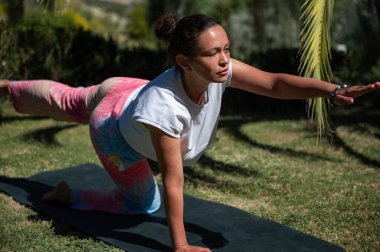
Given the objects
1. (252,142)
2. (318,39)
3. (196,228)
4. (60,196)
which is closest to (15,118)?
(252,142)

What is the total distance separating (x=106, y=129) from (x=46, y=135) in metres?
3.03

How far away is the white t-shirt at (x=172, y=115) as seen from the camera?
9.84 ft

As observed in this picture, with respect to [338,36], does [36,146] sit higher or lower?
lower

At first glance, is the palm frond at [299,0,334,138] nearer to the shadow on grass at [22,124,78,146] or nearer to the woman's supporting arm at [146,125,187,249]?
the woman's supporting arm at [146,125,187,249]

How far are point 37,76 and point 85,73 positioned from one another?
27.5 inches

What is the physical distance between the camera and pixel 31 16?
343 inches

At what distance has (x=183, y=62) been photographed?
9.88ft

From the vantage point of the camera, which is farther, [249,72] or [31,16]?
[31,16]

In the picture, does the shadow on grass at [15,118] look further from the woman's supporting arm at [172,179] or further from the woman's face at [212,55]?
the woman's face at [212,55]

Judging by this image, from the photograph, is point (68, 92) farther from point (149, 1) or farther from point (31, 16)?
point (149, 1)

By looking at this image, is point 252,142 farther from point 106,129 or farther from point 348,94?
point 348,94

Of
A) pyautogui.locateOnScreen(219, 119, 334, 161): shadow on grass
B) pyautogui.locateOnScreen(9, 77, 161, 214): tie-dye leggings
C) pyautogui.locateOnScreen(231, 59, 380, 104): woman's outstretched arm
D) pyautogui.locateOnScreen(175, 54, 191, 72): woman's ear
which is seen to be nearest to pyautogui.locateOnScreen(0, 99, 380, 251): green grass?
pyautogui.locateOnScreen(219, 119, 334, 161): shadow on grass

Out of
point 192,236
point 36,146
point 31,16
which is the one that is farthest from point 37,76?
point 192,236

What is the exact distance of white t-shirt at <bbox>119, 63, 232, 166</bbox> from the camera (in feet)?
9.84
